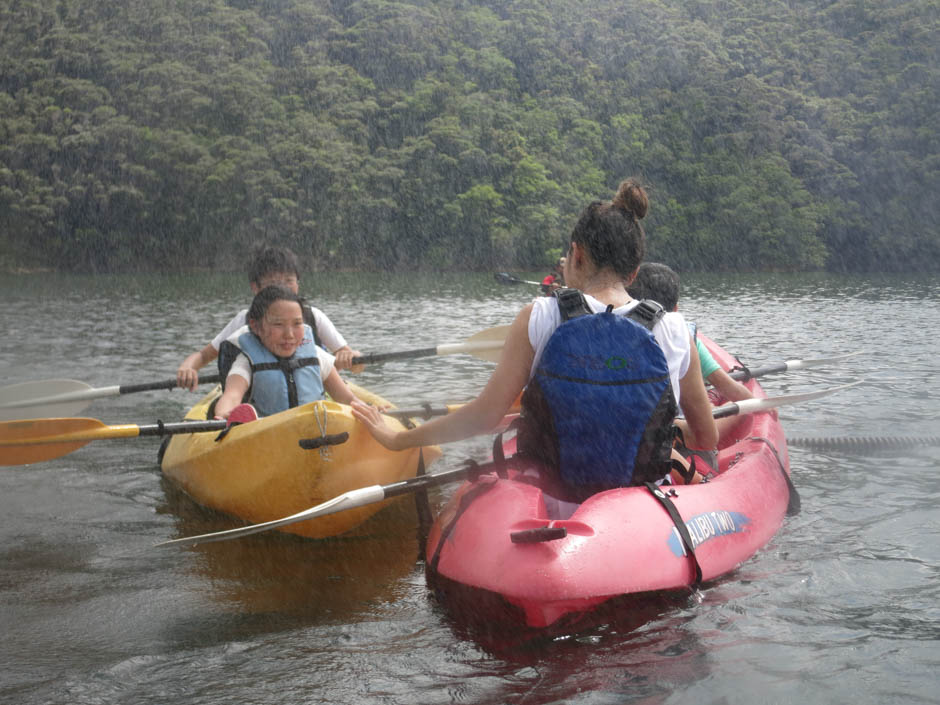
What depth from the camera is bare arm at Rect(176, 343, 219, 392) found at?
16.5 ft

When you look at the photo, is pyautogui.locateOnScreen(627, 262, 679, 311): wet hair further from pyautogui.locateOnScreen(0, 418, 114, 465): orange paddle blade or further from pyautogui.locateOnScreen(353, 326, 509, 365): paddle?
pyautogui.locateOnScreen(0, 418, 114, 465): orange paddle blade

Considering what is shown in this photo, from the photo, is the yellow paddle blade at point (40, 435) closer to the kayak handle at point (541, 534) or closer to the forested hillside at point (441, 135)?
the kayak handle at point (541, 534)

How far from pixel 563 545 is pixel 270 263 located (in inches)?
125

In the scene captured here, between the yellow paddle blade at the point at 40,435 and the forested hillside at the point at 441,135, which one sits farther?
the forested hillside at the point at 441,135

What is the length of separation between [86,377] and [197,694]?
795 centimetres

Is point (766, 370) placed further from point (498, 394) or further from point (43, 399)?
point (43, 399)

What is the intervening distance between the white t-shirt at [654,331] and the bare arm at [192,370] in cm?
278

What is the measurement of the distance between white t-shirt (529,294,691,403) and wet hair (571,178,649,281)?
0.12m

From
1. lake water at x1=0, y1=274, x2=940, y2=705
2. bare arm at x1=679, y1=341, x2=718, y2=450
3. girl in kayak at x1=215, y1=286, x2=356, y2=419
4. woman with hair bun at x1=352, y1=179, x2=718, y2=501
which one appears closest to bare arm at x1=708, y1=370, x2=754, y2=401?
lake water at x1=0, y1=274, x2=940, y2=705

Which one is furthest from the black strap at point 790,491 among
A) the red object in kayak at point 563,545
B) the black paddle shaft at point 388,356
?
the black paddle shaft at point 388,356

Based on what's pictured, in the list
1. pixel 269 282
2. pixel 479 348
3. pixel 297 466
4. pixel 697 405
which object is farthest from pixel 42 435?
pixel 697 405

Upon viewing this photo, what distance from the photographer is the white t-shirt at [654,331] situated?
2762mm

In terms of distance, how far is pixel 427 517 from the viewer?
393 centimetres

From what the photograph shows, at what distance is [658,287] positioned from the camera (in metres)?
4.08
